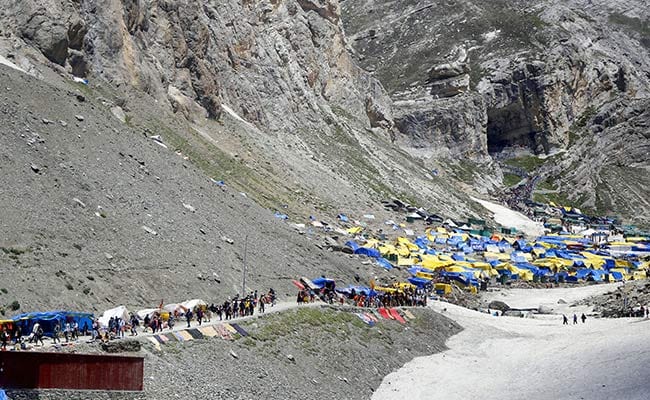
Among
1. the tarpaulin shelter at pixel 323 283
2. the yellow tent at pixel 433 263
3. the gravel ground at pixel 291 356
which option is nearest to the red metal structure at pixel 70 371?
the gravel ground at pixel 291 356

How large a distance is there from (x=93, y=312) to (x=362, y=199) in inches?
2733

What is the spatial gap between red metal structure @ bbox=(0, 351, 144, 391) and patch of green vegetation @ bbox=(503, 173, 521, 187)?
509 ft

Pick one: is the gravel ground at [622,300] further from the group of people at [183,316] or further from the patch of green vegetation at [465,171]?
the patch of green vegetation at [465,171]

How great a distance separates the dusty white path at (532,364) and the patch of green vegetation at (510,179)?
369ft

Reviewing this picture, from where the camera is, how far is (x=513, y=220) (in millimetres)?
139750

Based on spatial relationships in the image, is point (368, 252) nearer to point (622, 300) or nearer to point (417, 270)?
point (417, 270)

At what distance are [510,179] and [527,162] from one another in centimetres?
892

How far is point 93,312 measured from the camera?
37781 millimetres

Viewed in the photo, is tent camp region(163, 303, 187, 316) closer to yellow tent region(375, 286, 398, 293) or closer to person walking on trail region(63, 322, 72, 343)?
person walking on trail region(63, 322, 72, 343)

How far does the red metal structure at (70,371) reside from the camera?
2583cm

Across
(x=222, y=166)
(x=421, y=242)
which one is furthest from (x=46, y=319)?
(x=421, y=242)

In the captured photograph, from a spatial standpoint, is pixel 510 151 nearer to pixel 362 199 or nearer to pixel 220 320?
pixel 362 199

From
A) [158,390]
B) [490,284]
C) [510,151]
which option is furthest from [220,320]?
[510,151]

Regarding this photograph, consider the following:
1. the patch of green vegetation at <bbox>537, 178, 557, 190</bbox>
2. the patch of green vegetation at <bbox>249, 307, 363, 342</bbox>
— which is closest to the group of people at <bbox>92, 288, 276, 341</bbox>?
the patch of green vegetation at <bbox>249, 307, 363, 342</bbox>
